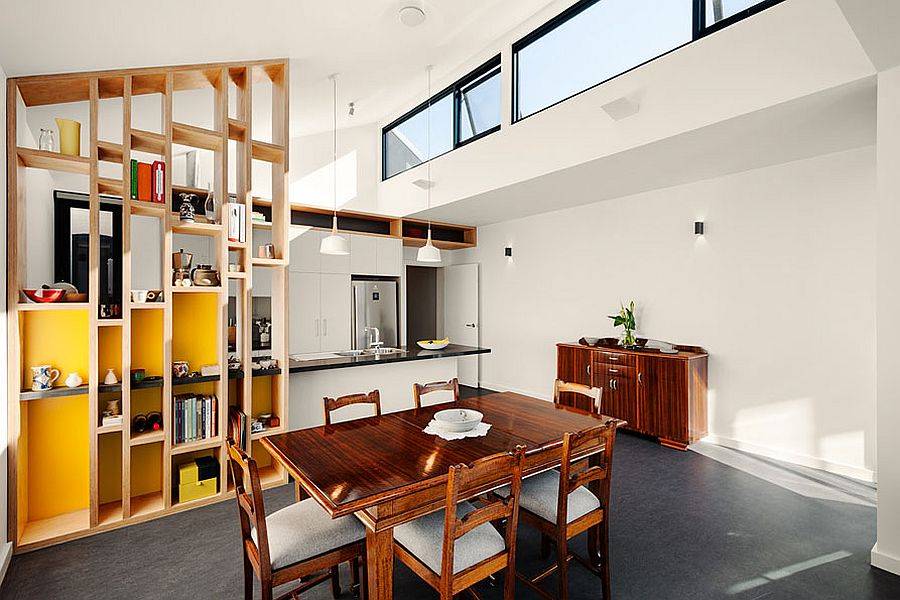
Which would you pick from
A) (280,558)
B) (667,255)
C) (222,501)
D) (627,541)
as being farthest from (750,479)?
(222,501)

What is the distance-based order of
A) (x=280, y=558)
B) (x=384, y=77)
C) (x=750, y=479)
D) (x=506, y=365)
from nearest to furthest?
(x=280, y=558) < (x=750, y=479) < (x=384, y=77) < (x=506, y=365)

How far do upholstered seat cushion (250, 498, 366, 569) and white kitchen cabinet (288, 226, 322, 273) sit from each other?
164 inches

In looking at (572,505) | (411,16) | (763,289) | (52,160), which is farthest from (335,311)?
(763,289)

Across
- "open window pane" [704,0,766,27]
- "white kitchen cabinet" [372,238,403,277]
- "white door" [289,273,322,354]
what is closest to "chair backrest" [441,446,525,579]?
"open window pane" [704,0,766,27]

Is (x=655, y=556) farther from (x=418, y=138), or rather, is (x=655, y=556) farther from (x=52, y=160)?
(x=418, y=138)

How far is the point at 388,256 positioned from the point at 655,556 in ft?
16.4

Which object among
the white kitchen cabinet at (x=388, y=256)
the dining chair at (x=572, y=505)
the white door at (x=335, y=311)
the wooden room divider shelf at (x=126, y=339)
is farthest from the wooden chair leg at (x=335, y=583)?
the white kitchen cabinet at (x=388, y=256)

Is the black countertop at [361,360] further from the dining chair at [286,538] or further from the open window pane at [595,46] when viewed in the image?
the open window pane at [595,46]

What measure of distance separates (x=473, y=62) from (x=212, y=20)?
3454 mm

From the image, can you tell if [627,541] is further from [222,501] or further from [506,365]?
[506,365]

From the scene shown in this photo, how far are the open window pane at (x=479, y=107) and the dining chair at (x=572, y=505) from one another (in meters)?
3.99

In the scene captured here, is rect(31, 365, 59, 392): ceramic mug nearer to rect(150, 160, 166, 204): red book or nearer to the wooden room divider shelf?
the wooden room divider shelf

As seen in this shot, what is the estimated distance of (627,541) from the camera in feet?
8.95

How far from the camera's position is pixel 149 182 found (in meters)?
3.05
